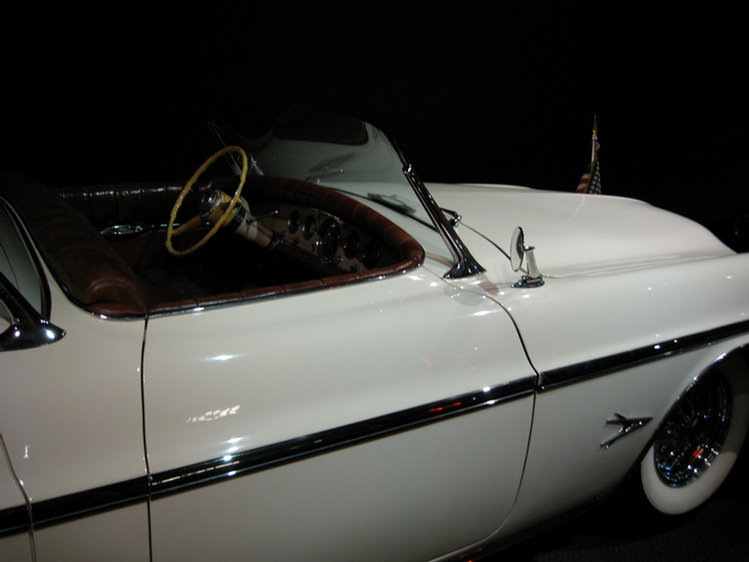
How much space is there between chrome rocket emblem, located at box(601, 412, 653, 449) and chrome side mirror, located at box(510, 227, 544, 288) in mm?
423

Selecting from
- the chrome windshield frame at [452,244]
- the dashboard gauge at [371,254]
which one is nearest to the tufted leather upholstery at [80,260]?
the dashboard gauge at [371,254]

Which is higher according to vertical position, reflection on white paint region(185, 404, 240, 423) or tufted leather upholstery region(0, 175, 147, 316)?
tufted leather upholstery region(0, 175, 147, 316)

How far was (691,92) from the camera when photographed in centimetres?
513

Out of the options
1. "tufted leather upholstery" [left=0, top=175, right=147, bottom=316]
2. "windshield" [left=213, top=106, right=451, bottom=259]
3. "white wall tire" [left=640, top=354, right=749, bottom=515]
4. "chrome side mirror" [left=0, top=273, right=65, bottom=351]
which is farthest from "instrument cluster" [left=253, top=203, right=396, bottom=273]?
"white wall tire" [left=640, top=354, right=749, bottom=515]

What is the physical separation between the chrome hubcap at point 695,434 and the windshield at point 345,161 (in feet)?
3.42

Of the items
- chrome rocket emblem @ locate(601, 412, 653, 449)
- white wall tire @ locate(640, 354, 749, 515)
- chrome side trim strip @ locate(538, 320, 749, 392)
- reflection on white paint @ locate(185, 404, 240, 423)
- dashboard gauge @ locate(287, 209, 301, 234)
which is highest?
dashboard gauge @ locate(287, 209, 301, 234)

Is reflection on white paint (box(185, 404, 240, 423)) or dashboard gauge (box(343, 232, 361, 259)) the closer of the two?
reflection on white paint (box(185, 404, 240, 423))

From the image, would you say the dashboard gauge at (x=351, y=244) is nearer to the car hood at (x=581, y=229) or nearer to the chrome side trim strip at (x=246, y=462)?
the car hood at (x=581, y=229)

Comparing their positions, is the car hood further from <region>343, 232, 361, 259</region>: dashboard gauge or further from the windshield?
<region>343, 232, 361, 259</region>: dashboard gauge

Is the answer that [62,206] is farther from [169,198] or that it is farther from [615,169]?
[615,169]

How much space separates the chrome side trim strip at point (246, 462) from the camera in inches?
38.9

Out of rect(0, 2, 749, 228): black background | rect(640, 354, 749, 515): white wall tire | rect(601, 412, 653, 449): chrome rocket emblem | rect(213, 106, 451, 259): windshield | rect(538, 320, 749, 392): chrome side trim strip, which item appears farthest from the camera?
rect(0, 2, 749, 228): black background

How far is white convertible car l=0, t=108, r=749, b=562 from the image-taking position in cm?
106

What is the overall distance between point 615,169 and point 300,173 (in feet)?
12.7
